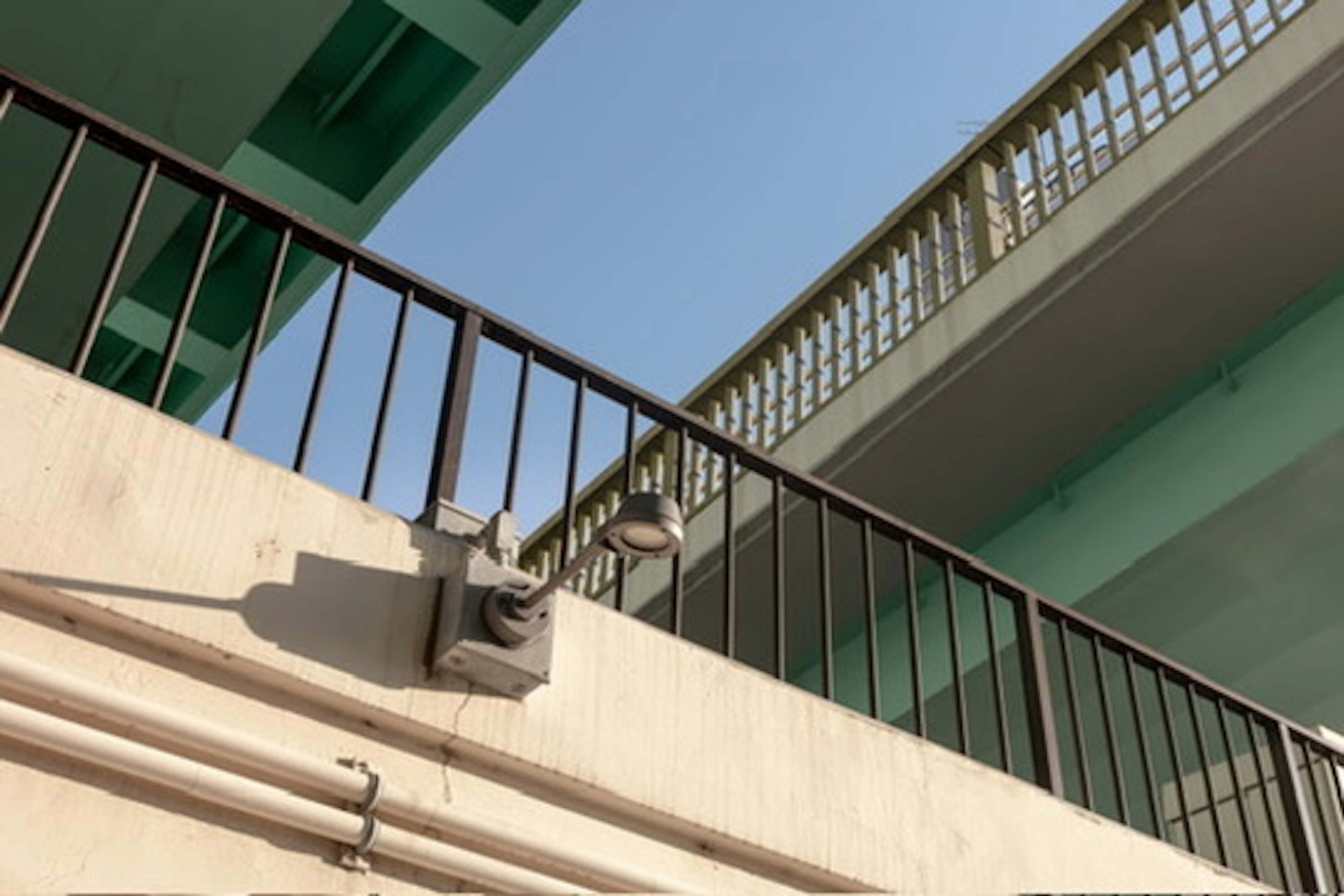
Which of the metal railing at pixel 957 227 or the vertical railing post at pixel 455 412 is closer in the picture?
the vertical railing post at pixel 455 412

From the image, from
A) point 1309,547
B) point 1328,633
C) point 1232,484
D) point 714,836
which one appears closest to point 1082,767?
point 714,836

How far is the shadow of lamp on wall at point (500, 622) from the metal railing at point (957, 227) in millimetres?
2834

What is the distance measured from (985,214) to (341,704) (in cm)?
472

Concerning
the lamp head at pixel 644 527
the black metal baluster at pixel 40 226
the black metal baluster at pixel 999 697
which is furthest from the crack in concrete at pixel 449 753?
the black metal baluster at pixel 999 697

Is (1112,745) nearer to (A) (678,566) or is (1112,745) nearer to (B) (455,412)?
(A) (678,566)

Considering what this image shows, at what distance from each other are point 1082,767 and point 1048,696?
1.07 ft

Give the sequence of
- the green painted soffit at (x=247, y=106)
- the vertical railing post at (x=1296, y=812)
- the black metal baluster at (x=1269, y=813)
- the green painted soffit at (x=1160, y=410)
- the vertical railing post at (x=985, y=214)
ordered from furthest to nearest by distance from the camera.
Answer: the vertical railing post at (x=985, y=214) < the green painted soffit at (x=1160, y=410) < the green painted soffit at (x=247, y=106) < the vertical railing post at (x=1296, y=812) < the black metal baluster at (x=1269, y=813)

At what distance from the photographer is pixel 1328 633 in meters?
6.94

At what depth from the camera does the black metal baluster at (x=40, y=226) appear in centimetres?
254

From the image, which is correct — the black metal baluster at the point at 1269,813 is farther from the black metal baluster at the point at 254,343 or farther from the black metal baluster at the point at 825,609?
the black metal baluster at the point at 254,343

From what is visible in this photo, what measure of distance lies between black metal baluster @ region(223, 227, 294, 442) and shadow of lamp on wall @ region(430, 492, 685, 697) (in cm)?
52

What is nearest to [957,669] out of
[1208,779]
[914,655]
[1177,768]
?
[914,655]

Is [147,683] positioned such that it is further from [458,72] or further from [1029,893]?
[458,72]

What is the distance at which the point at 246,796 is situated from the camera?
2.32 m
